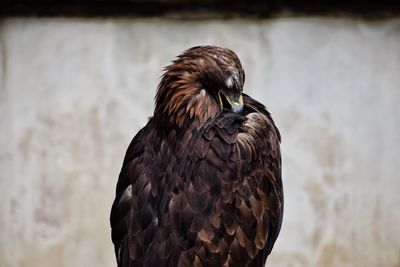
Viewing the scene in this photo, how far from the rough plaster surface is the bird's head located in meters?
2.08

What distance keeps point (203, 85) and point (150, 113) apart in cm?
216

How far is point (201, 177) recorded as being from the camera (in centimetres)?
386

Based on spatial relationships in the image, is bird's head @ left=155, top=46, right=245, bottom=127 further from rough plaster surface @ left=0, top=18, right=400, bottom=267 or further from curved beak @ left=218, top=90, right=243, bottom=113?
rough plaster surface @ left=0, top=18, right=400, bottom=267

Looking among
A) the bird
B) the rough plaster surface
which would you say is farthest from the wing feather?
the rough plaster surface

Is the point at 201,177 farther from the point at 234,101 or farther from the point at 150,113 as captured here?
the point at 150,113

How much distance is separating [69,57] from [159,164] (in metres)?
2.33

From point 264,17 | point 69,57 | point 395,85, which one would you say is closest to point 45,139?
point 69,57

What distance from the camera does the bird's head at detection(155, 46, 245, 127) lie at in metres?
3.92

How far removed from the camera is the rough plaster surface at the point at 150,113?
612 centimetres

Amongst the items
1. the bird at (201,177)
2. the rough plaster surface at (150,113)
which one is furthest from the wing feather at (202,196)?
the rough plaster surface at (150,113)

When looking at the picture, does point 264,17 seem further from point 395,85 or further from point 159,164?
point 159,164

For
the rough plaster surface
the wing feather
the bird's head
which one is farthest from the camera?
the rough plaster surface

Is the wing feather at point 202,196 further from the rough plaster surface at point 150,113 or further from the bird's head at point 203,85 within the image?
the rough plaster surface at point 150,113

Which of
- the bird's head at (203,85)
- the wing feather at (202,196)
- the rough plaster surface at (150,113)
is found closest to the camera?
the wing feather at (202,196)
